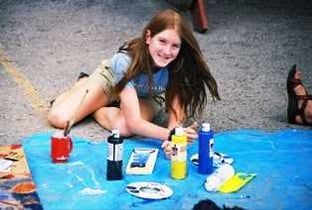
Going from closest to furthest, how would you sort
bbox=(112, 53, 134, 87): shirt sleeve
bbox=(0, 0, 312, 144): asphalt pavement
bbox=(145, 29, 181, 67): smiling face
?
bbox=(145, 29, 181, 67): smiling face → bbox=(112, 53, 134, 87): shirt sleeve → bbox=(0, 0, 312, 144): asphalt pavement

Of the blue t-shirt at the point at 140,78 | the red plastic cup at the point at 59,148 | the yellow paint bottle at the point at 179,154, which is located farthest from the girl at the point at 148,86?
the red plastic cup at the point at 59,148

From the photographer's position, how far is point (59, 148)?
107 inches

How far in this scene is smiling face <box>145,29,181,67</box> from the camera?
2859mm

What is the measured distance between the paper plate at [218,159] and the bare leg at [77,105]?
66 centimetres

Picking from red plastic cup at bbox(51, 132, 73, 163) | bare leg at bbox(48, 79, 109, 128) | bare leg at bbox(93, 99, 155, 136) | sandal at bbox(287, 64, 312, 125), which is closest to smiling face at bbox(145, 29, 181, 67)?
bare leg at bbox(93, 99, 155, 136)

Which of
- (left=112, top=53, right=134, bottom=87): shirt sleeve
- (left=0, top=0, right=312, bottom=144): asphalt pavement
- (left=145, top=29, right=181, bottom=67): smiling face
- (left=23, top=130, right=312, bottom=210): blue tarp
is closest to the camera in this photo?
(left=23, top=130, right=312, bottom=210): blue tarp

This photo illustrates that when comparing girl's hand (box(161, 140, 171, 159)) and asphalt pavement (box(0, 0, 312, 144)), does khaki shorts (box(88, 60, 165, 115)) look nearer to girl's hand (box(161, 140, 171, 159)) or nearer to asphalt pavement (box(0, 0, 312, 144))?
asphalt pavement (box(0, 0, 312, 144))

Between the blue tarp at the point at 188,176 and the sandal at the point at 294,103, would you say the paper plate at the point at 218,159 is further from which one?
the sandal at the point at 294,103

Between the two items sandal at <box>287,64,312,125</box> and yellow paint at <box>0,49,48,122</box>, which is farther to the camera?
yellow paint at <box>0,49,48,122</box>

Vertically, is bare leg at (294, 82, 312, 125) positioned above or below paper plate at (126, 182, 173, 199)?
above

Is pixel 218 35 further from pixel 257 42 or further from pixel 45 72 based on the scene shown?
pixel 45 72

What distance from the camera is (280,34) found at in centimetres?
523

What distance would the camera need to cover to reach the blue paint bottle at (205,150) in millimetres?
2602

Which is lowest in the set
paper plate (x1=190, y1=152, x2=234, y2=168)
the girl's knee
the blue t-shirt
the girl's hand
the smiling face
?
paper plate (x1=190, y1=152, x2=234, y2=168)
